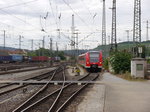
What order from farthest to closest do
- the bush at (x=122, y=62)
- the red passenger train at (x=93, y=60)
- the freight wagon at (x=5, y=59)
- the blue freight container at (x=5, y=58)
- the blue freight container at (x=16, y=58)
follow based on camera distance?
the blue freight container at (x=16, y=58)
the freight wagon at (x=5, y=59)
the blue freight container at (x=5, y=58)
the red passenger train at (x=93, y=60)
the bush at (x=122, y=62)

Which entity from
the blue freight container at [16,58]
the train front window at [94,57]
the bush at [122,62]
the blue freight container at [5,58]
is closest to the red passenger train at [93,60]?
the train front window at [94,57]

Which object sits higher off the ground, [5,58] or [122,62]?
[5,58]

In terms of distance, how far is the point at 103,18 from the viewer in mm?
44688

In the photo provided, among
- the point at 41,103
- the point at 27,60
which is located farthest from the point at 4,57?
the point at 41,103

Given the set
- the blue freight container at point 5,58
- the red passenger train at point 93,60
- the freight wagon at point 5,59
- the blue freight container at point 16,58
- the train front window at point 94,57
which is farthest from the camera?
the blue freight container at point 16,58

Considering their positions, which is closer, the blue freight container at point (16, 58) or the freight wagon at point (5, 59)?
the freight wagon at point (5, 59)

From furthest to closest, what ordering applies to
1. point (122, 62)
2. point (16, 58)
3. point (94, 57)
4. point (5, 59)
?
point (16, 58) → point (5, 59) → point (94, 57) → point (122, 62)

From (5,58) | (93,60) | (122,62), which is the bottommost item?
(122,62)

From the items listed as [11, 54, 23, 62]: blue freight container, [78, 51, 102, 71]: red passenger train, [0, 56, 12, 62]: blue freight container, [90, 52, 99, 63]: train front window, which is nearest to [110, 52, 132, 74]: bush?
[78, 51, 102, 71]: red passenger train

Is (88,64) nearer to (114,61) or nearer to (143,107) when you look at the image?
(114,61)

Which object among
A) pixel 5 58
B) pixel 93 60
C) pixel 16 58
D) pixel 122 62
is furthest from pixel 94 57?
pixel 16 58

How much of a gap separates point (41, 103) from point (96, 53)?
27165 millimetres

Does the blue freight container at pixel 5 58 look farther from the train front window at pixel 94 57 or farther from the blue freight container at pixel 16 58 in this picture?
the train front window at pixel 94 57

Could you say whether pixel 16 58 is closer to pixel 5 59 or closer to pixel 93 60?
pixel 5 59
